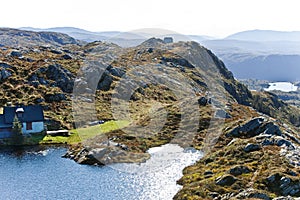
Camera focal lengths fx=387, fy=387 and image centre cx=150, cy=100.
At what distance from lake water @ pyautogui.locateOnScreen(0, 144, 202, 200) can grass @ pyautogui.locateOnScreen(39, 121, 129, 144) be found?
865 cm

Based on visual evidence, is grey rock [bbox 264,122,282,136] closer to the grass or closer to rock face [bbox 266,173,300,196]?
rock face [bbox 266,173,300,196]

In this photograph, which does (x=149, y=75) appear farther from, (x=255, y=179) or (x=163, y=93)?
(x=255, y=179)

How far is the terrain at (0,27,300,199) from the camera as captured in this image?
62.7 m

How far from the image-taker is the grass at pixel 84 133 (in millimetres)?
96181

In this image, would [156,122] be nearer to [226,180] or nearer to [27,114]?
[27,114]

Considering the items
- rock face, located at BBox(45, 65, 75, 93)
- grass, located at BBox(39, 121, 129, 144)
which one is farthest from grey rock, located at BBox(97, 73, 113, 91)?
grass, located at BBox(39, 121, 129, 144)

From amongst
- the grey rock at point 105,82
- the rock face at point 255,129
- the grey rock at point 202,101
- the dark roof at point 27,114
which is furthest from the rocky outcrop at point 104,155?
the grey rock at point 105,82

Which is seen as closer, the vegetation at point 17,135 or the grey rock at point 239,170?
the grey rock at point 239,170

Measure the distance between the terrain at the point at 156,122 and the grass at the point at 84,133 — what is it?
4.78 feet

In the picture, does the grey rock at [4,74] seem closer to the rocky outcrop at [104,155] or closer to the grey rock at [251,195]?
the rocky outcrop at [104,155]

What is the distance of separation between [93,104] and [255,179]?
78808 mm

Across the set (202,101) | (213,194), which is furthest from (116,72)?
(213,194)

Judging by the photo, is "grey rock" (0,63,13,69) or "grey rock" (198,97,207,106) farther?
"grey rock" (0,63,13,69)

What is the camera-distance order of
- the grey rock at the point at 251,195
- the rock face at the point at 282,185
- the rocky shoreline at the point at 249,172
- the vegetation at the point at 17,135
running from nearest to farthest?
the grey rock at the point at 251,195 → the rock face at the point at 282,185 → the rocky shoreline at the point at 249,172 → the vegetation at the point at 17,135
